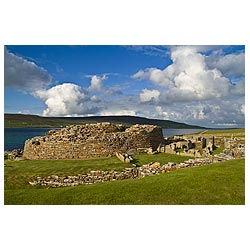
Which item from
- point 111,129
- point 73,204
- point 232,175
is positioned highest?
point 111,129

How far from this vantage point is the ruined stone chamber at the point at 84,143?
17453mm

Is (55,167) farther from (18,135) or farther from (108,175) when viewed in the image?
(18,135)

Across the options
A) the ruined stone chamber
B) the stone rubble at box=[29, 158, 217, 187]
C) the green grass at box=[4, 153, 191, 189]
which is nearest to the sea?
the ruined stone chamber

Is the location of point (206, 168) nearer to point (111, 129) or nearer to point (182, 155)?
point (182, 155)

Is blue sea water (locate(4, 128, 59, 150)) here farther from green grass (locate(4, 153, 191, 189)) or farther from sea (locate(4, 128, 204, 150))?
green grass (locate(4, 153, 191, 189))

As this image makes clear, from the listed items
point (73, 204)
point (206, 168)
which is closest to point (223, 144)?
point (206, 168)

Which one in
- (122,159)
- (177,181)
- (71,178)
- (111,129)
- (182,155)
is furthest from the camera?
(111,129)

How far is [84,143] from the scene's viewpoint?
17.7 metres

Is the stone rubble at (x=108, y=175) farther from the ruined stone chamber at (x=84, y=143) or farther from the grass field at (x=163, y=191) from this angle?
the ruined stone chamber at (x=84, y=143)

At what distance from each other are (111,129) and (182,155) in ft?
17.0

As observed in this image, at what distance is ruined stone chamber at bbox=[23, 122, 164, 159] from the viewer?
57.3ft

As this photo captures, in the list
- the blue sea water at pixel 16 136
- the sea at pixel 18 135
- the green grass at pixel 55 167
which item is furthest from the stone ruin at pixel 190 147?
the blue sea water at pixel 16 136

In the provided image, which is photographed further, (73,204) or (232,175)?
Result: (232,175)

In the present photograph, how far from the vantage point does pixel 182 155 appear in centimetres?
1766
